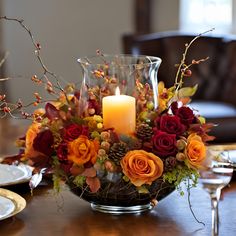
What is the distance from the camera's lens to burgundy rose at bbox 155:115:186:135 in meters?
1.48

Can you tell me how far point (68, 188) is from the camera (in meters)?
1.56

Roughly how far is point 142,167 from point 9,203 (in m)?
0.36

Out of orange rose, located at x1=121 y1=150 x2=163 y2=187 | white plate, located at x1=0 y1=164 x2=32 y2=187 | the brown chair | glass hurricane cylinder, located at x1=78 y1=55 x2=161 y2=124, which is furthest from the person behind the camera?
the brown chair

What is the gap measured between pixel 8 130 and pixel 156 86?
229 cm

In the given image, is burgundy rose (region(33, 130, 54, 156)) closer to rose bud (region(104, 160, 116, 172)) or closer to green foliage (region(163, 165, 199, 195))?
rose bud (region(104, 160, 116, 172))

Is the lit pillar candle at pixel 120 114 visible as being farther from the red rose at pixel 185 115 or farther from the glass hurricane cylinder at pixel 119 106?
the red rose at pixel 185 115

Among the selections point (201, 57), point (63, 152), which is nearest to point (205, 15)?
point (201, 57)

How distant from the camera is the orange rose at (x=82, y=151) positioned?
1.46 m

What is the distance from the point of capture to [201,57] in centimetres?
368

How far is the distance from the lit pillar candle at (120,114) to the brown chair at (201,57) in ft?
6.87

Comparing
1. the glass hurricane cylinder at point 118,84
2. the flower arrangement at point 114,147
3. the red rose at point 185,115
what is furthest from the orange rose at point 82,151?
the red rose at point 185,115

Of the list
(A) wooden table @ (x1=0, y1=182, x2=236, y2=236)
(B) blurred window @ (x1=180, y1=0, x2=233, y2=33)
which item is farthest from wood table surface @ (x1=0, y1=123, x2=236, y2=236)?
(B) blurred window @ (x1=180, y1=0, x2=233, y2=33)

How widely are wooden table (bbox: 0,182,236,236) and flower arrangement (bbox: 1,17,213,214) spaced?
0.16ft

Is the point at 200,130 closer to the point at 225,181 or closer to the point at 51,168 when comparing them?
the point at 225,181
